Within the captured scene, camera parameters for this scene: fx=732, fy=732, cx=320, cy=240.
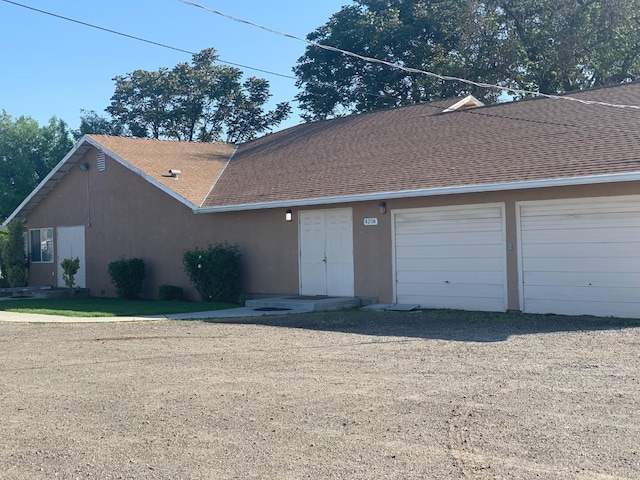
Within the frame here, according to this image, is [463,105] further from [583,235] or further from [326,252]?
[583,235]

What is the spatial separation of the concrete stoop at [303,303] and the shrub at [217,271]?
1.37 meters

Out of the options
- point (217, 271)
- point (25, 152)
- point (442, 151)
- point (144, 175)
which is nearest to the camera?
point (442, 151)

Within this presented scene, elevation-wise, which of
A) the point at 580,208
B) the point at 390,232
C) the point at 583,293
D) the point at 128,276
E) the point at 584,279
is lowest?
the point at 583,293

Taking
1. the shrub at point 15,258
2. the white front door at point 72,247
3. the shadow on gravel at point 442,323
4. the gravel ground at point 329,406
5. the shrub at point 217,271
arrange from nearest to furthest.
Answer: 1. the gravel ground at point 329,406
2. the shadow on gravel at point 442,323
3. the shrub at point 217,271
4. the white front door at point 72,247
5. the shrub at point 15,258

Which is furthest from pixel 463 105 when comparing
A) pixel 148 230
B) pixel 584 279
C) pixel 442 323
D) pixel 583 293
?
pixel 442 323

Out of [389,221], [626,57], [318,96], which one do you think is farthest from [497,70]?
[389,221]

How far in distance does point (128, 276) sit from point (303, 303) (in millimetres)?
7367

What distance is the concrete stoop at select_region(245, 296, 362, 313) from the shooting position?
16.3 m

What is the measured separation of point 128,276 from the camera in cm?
2166

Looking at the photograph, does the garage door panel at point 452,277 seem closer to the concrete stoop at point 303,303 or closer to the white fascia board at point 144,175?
the concrete stoop at point 303,303

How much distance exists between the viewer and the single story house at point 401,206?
Result: 13953mm

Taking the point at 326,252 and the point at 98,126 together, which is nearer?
the point at 326,252

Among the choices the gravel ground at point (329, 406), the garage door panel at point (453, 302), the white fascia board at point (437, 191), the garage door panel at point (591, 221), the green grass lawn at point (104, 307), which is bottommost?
the gravel ground at point (329, 406)

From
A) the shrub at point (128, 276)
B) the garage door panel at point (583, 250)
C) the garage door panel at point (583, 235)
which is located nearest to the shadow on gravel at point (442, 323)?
the garage door panel at point (583, 250)
